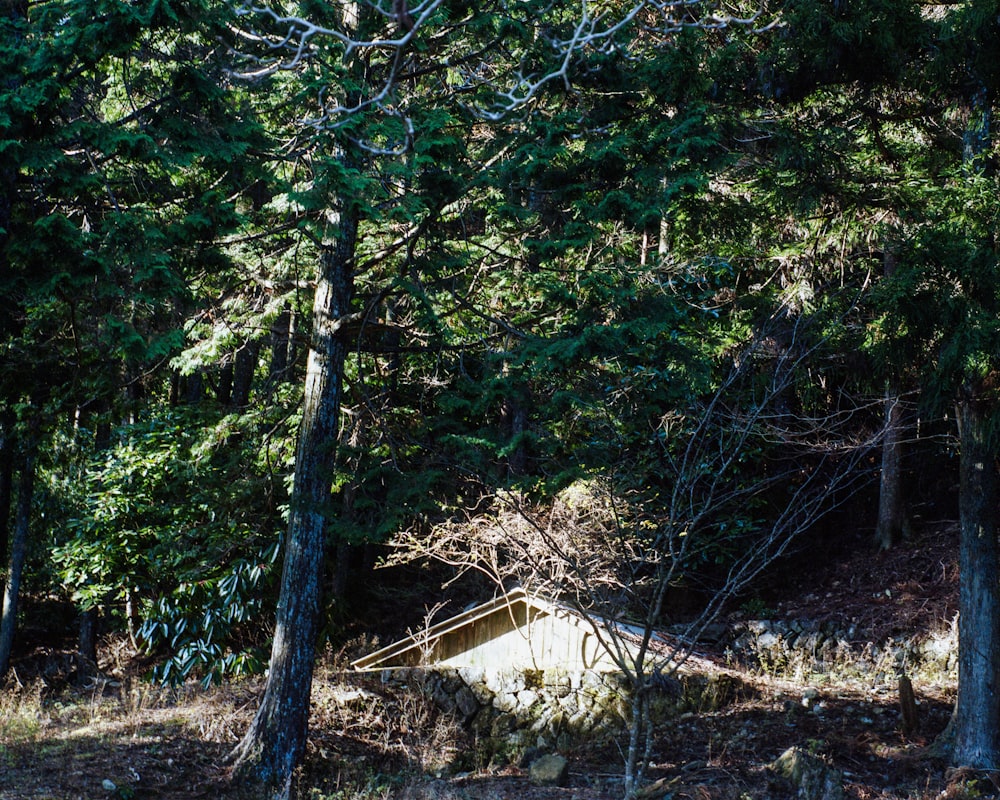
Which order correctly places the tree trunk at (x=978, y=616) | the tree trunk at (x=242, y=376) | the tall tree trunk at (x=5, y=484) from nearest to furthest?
the tree trunk at (x=978, y=616) → the tall tree trunk at (x=5, y=484) → the tree trunk at (x=242, y=376)

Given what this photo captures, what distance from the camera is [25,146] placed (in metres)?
6.80

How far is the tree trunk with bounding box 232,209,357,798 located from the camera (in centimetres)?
860

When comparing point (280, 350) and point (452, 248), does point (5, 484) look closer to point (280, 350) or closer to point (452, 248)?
point (280, 350)

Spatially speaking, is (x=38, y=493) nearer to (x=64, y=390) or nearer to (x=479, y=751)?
(x=64, y=390)

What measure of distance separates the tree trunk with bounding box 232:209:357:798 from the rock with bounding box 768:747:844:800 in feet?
15.5

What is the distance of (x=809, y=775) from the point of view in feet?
25.1

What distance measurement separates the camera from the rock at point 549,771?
873 cm

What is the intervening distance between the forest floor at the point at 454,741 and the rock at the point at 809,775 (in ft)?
0.32

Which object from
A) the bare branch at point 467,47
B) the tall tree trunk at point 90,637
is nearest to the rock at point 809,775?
the bare branch at point 467,47

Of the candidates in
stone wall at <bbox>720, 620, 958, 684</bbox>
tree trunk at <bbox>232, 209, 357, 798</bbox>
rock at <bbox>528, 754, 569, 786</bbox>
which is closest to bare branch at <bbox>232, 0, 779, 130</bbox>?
tree trunk at <bbox>232, 209, 357, 798</bbox>

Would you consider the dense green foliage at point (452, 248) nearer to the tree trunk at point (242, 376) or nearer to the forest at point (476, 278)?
the forest at point (476, 278)

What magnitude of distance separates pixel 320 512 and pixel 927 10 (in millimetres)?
9177

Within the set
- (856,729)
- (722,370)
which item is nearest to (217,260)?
(722,370)

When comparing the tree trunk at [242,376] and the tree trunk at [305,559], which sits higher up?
the tree trunk at [242,376]
